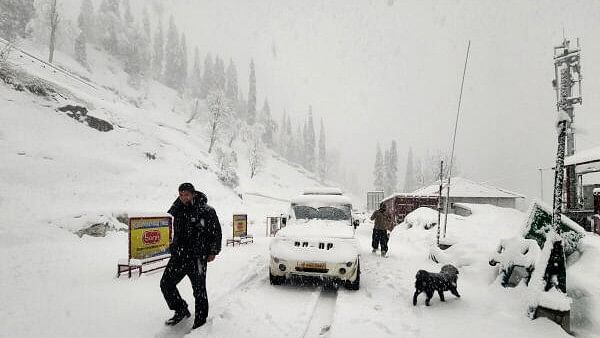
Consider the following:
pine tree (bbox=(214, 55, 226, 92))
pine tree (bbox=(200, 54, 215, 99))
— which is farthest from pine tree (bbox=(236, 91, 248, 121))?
pine tree (bbox=(200, 54, 215, 99))

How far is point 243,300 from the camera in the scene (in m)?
6.01

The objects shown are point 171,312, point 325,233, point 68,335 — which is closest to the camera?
point 68,335

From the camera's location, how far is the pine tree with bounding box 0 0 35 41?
4566 centimetres

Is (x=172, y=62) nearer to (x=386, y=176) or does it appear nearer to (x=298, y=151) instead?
(x=298, y=151)

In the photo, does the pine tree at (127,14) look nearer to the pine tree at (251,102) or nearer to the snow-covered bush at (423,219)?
the pine tree at (251,102)

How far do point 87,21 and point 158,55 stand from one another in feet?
70.1

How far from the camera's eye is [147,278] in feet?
23.9

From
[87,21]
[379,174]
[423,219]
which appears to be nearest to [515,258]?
[423,219]

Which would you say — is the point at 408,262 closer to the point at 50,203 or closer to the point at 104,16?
the point at 50,203

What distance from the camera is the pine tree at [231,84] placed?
100m

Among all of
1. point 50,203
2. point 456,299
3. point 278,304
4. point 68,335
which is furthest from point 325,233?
point 50,203

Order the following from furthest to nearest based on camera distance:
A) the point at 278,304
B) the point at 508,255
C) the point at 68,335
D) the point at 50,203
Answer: the point at 50,203
the point at 508,255
the point at 278,304
the point at 68,335

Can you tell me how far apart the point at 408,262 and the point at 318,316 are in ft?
20.1

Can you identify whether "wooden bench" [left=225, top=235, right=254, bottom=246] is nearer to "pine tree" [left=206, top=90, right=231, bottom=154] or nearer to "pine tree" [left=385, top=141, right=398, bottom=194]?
"pine tree" [left=206, top=90, right=231, bottom=154]
